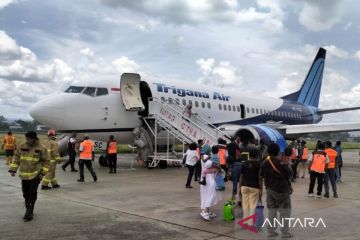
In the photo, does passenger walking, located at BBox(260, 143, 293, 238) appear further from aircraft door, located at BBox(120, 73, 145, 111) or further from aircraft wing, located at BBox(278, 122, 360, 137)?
aircraft wing, located at BBox(278, 122, 360, 137)

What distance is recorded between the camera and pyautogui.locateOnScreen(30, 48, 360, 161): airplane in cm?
1484

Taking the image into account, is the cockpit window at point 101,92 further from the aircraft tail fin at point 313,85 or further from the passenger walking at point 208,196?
the aircraft tail fin at point 313,85

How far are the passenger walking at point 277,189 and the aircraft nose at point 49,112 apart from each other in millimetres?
10486

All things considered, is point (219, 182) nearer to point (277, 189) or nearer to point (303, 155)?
point (277, 189)

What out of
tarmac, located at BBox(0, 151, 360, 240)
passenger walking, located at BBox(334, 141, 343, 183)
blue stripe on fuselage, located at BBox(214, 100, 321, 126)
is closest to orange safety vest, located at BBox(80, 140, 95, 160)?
tarmac, located at BBox(0, 151, 360, 240)

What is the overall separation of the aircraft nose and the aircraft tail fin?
19499mm

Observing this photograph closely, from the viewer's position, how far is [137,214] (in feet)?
Answer: 24.8

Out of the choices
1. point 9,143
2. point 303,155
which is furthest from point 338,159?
point 9,143

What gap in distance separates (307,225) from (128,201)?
4103 mm

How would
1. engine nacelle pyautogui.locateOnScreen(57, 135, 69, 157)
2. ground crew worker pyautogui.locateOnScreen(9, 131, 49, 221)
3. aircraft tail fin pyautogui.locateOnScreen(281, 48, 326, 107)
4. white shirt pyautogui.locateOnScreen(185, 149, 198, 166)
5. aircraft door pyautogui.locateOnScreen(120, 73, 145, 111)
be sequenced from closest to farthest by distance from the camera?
1. ground crew worker pyautogui.locateOnScreen(9, 131, 49, 221)
2. white shirt pyautogui.locateOnScreen(185, 149, 198, 166)
3. aircraft door pyautogui.locateOnScreen(120, 73, 145, 111)
4. engine nacelle pyautogui.locateOnScreen(57, 135, 69, 157)
5. aircraft tail fin pyautogui.locateOnScreen(281, 48, 326, 107)

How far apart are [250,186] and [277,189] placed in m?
0.81

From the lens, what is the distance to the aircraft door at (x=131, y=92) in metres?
16.2

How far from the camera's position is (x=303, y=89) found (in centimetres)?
2997

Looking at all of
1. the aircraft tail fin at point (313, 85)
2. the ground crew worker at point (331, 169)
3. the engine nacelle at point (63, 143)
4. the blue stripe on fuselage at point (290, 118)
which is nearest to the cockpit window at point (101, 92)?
the engine nacelle at point (63, 143)
